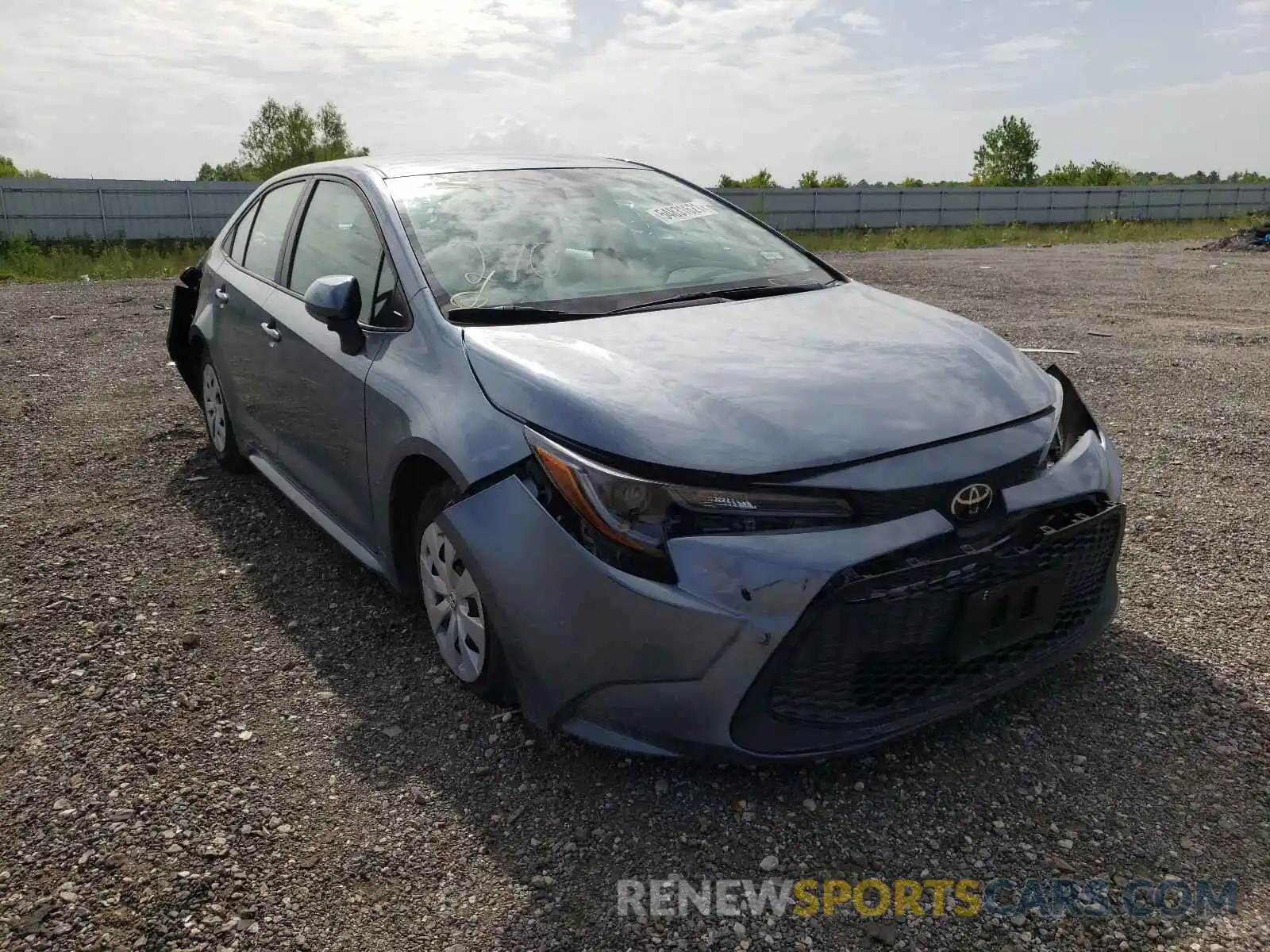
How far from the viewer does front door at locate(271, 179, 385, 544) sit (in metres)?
3.35

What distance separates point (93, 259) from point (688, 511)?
21768 millimetres

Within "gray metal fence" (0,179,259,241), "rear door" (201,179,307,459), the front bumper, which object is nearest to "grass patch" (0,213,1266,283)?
"gray metal fence" (0,179,259,241)

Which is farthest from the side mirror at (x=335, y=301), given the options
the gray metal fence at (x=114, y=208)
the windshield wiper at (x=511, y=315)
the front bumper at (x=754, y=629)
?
the gray metal fence at (x=114, y=208)

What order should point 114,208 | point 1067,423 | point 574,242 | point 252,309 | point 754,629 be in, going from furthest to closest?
point 114,208, point 252,309, point 574,242, point 1067,423, point 754,629

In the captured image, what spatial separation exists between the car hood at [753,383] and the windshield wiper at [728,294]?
0.08m

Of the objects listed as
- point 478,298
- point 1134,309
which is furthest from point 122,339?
point 1134,309

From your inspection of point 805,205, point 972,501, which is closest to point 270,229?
point 972,501

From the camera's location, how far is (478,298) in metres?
3.14

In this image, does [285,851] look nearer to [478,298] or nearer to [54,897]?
[54,897]

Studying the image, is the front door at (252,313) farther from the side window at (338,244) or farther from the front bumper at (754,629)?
the front bumper at (754,629)

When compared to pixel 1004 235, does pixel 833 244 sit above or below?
below

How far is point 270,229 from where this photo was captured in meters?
4.52

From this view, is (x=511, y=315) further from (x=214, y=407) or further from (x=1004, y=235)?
(x=1004, y=235)

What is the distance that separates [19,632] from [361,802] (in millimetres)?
1702
